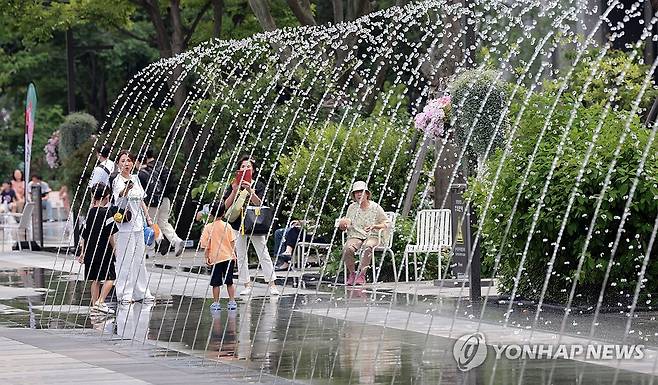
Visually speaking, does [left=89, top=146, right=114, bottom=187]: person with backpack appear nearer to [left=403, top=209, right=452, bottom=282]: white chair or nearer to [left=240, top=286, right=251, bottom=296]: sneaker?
[left=240, top=286, right=251, bottom=296]: sneaker

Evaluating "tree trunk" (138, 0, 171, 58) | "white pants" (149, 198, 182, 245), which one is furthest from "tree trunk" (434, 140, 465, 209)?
"tree trunk" (138, 0, 171, 58)

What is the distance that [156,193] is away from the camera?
25297 mm

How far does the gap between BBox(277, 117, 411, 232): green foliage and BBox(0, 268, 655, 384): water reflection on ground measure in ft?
10.1

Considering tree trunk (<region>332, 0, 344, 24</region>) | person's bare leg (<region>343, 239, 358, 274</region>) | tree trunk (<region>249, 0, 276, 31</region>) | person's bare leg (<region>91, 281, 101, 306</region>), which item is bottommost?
person's bare leg (<region>91, 281, 101, 306</region>)

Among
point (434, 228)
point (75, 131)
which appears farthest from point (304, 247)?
point (75, 131)

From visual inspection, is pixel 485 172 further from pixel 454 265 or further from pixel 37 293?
pixel 37 293

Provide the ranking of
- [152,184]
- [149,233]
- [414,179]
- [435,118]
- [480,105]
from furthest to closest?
[152,184]
[414,179]
[435,118]
[149,233]
[480,105]

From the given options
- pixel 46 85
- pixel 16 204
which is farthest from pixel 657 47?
pixel 46 85

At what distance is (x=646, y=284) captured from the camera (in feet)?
49.5

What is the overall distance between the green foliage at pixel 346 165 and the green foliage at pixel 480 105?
362cm

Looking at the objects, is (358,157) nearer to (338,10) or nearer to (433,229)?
(433,229)

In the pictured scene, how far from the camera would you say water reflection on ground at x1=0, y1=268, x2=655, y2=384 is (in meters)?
10.5

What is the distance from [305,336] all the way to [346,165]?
8.46m

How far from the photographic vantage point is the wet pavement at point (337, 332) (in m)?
10.6
